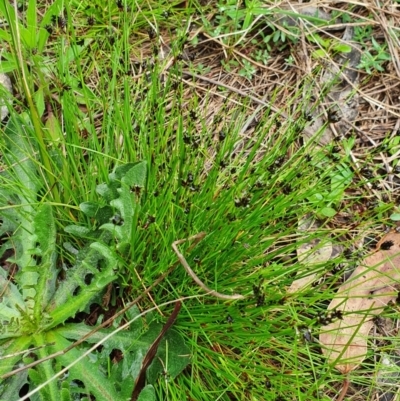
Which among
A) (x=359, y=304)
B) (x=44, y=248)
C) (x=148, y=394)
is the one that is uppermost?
(x=44, y=248)

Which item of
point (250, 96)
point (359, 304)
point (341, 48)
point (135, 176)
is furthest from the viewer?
point (341, 48)

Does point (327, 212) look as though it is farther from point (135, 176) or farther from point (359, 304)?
point (135, 176)

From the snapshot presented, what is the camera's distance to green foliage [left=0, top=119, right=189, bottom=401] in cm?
134

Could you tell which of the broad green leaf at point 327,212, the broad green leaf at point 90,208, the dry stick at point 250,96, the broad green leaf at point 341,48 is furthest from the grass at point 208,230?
the broad green leaf at point 341,48

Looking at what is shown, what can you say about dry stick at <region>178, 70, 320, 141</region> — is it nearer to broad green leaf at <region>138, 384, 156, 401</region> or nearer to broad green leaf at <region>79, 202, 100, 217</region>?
broad green leaf at <region>79, 202, 100, 217</region>

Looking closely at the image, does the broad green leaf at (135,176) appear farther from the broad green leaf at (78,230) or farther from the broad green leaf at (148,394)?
the broad green leaf at (148,394)

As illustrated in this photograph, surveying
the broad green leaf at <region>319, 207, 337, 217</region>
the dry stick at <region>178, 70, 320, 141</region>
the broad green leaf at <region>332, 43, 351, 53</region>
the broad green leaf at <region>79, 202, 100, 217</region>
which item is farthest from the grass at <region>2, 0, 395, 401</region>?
the broad green leaf at <region>332, 43, 351, 53</region>

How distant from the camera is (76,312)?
1442 millimetres

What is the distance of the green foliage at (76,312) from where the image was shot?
1.34 m

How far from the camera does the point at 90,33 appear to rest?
1.86 m

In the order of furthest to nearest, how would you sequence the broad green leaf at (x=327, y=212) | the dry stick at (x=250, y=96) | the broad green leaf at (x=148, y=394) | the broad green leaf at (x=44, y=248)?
the dry stick at (x=250, y=96) < the broad green leaf at (x=327, y=212) < the broad green leaf at (x=44, y=248) < the broad green leaf at (x=148, y=394)

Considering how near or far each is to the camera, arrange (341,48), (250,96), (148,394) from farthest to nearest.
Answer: (341,48), (250,96), (148,394)

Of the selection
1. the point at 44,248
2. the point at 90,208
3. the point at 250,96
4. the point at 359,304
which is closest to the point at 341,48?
the point at 250,96

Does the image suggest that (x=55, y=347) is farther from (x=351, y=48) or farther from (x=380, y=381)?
(x=351, y=48)
